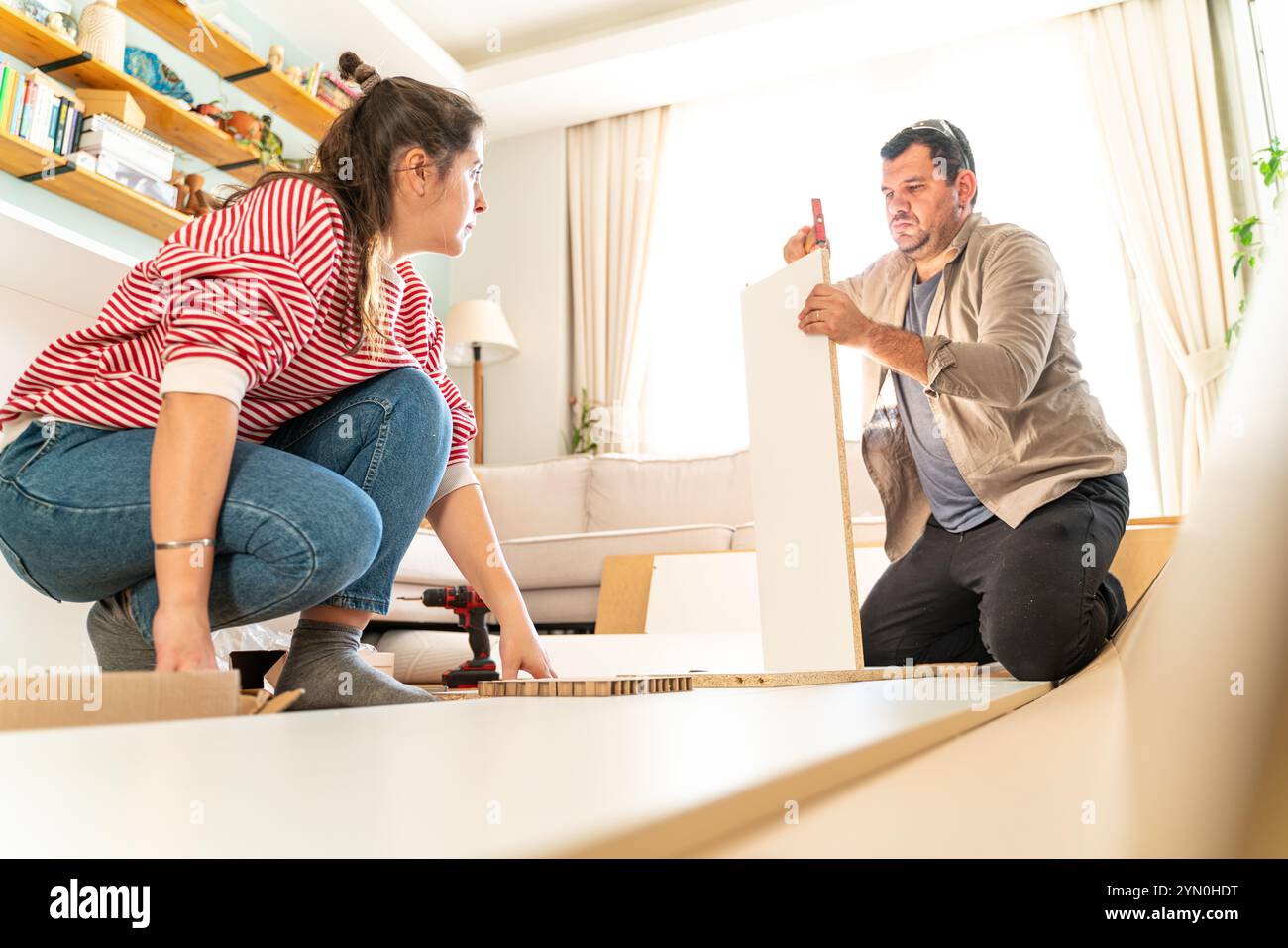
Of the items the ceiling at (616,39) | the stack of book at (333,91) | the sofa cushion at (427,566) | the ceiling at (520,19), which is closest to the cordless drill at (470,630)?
the sofa cushion at (427,566)

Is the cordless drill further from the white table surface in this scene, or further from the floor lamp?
the floor lamp

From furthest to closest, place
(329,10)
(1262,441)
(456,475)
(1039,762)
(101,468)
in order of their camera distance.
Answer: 1. (329,10)
2. (456,475)
3. (101,468)
4. (1039,762)
5. (1262,441)

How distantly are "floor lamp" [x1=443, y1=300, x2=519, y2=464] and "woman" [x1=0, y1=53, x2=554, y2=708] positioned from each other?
132 inches

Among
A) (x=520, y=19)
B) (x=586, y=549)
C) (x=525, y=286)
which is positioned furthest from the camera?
(x=525, y=286)

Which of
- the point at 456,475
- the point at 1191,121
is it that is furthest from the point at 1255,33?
the point at 456,475

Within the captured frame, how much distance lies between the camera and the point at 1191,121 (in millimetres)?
3898

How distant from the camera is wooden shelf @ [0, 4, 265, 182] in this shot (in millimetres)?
2988

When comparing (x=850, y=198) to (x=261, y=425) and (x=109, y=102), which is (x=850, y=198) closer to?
(x=109, y=102)

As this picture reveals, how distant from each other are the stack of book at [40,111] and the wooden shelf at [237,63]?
53 centimetres

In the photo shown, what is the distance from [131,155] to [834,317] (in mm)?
2877

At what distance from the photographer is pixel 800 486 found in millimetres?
1379

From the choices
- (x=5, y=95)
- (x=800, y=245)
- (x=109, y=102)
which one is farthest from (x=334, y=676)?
(x=109, y=102)
